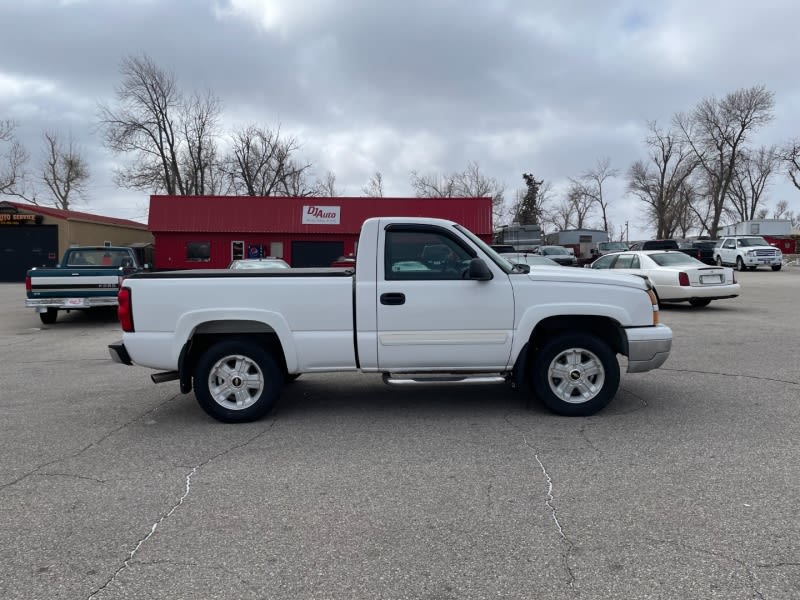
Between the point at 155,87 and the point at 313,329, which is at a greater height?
the point at 155,87

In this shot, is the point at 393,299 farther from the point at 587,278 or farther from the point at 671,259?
the point at 671,259

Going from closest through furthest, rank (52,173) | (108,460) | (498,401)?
(108,460) → (498,401) → (52,173)

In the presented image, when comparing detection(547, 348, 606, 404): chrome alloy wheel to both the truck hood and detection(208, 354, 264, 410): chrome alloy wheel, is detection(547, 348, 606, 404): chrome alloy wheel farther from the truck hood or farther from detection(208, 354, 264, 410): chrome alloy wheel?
detection(208, 354, 264, 410): chrome alloy wheel

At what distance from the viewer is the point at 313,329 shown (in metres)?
5.43

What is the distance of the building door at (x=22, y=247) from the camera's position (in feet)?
112

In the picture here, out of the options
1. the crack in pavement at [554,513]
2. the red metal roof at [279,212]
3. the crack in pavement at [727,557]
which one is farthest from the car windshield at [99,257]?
the red metal roof at [279,212]

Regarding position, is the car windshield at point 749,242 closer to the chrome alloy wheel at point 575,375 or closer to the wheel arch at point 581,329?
the wheel arch at point 581,329

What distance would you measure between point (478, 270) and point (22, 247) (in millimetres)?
36805

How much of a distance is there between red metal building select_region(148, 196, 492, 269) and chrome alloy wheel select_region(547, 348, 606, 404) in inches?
1026

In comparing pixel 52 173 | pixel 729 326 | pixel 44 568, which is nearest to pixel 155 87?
pixel 52 173

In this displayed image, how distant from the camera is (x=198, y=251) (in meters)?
31.6

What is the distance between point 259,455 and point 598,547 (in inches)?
104

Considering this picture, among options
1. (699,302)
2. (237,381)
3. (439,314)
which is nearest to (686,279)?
(699,302)

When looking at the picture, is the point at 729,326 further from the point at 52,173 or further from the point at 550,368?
the point at 52,173
